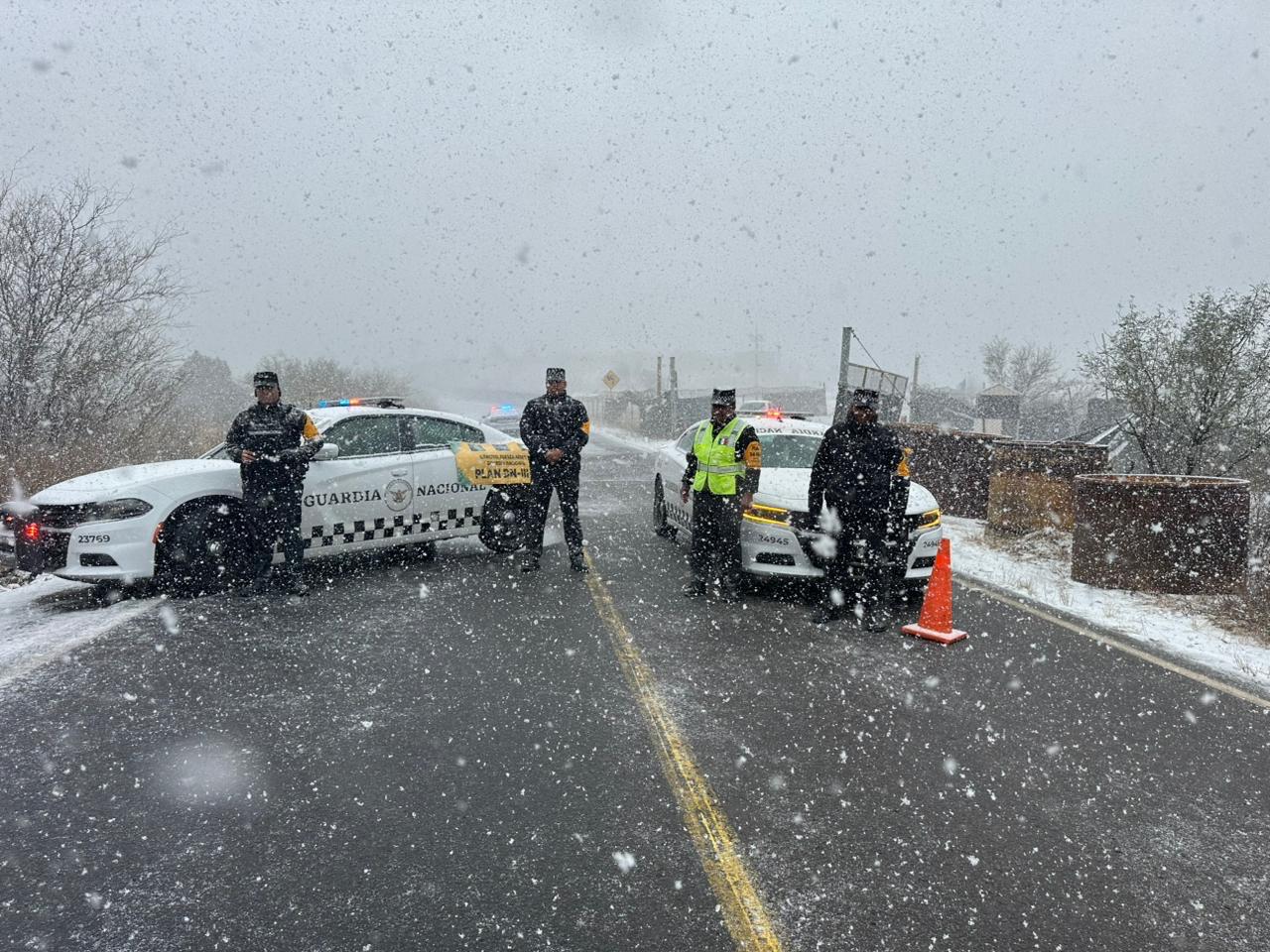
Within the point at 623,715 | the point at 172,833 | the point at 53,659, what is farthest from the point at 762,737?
the point at 53,659

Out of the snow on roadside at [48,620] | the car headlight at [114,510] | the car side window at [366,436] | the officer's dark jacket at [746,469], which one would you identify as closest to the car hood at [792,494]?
the officer's dark jacket at [746,469]

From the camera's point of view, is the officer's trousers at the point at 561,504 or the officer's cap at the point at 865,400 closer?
the officer's cap at the point at 865,400

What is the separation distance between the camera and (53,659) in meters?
4.86

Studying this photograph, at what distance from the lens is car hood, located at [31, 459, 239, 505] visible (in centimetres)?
596

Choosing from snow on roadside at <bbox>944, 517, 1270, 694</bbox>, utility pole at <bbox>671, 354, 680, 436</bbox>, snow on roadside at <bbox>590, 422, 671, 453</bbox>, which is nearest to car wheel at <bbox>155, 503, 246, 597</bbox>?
snow on roadside at <bbox>944, 517, 1270, 694</bbox>

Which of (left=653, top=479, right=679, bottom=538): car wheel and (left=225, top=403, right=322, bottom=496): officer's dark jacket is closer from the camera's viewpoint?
(left=225, top=403, right=322, bottom=496): officer's dark jacket

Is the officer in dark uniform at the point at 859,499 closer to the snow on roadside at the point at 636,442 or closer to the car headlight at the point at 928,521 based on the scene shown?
the car headlight at the point at 928,521

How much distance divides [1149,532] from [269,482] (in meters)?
7.49

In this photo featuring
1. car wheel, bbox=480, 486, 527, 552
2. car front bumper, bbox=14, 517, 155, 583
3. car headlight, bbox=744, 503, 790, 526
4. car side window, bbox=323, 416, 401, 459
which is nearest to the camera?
car front bumper, bbox=14, 517, 155, 583

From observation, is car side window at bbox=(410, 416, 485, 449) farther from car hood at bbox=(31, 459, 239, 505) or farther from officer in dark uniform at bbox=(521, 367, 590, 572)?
car hood at bbox=(31, 459, 239, 505)

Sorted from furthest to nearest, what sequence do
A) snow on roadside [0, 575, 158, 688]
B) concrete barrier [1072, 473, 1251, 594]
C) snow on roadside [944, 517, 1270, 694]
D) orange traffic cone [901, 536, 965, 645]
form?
concrete barrier [1072, 473, 1251, 594] → orange traffic cone [901, 536, 965, 645] → snow on roadside [944, 517, 1270, 694] → snow on roadside [0, 575, 158, 688]

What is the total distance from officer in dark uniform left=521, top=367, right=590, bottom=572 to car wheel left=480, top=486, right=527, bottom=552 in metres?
0.65

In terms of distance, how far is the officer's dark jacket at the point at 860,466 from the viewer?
5.93m

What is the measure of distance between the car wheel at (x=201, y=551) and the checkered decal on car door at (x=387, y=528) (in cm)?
38
